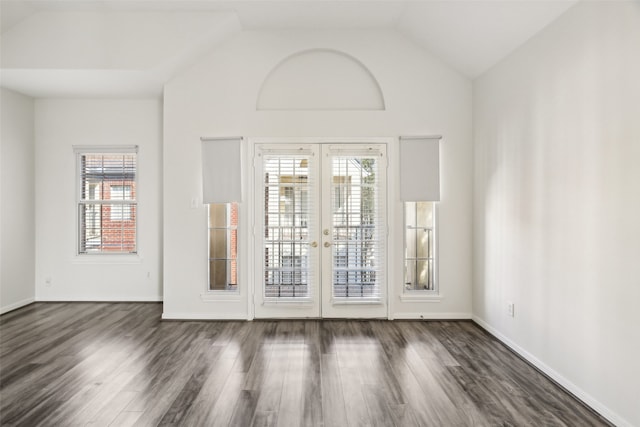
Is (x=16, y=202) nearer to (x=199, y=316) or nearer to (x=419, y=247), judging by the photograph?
(x=199, y=316)

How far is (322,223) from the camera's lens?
4398 mm

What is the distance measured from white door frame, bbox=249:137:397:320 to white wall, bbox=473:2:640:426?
3.76 feet

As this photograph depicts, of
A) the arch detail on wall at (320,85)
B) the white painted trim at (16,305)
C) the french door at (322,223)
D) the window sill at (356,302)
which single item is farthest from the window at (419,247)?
the white painted trim at (16,305)

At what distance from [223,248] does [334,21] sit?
10.2 feet

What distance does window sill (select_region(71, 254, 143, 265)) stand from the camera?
5094 millimetres

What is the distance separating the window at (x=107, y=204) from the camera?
5156mm

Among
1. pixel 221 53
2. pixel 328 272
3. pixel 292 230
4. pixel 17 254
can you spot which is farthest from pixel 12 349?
pixel 221 53

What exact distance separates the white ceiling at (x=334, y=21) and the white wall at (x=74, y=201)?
0.66 metres

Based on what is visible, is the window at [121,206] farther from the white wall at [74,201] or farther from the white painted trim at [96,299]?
the white painted trim at [96,299]

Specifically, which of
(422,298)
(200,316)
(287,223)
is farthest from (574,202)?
(200,316)

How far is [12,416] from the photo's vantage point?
2.34 metres

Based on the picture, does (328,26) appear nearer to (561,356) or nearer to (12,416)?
(561,356)

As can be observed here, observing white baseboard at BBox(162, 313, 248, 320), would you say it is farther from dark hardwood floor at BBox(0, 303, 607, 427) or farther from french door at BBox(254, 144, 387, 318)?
french door at BBox(254, 144, 387, 318)

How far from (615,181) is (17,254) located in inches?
262
